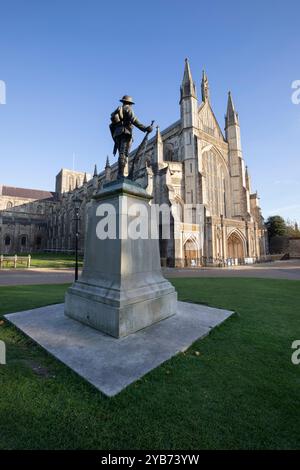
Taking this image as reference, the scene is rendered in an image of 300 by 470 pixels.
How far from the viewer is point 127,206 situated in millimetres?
4688

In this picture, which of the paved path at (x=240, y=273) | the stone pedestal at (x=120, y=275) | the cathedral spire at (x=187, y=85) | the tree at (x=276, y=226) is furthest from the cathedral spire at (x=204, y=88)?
the stone pedestal at (x=120, y=275)

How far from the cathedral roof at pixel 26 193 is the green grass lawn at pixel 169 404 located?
7195 centimetres

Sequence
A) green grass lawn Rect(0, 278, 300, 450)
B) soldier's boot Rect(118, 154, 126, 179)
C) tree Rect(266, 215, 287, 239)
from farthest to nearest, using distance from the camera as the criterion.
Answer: tree Rect(266, 215, 287, 239), soldier's boot Rect(118, 154, 126, 179), green grass lawn Rect(0, 278, 300, 450)

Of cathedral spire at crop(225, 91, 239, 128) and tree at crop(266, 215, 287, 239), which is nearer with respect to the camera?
cathedral spire at crop(225, 91, 239, 128)

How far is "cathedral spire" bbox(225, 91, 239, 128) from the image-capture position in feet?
113

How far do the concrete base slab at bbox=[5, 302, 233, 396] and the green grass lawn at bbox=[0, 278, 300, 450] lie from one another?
0.14m

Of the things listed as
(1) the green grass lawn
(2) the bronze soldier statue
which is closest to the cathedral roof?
(2) the bronze soldier statue

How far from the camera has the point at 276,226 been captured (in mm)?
43875

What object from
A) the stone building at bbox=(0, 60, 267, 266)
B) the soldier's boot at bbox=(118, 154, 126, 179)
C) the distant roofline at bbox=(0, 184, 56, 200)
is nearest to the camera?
the soldier's boot at bbox=(118, 154, 126, 179)

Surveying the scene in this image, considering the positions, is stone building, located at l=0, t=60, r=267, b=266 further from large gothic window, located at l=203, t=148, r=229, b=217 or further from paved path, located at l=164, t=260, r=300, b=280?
paved path, located at l=164, t=260, r=300, b=280
